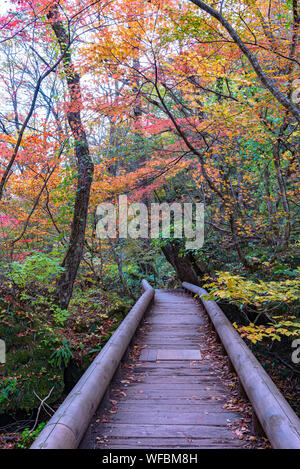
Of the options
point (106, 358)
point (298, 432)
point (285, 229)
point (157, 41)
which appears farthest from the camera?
point (285, 229)

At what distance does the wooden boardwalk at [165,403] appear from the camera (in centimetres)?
262

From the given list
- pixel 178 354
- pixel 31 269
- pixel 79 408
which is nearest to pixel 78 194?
pixel 31 269

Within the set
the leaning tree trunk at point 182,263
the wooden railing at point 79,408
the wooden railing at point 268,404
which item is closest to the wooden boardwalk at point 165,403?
the wooden railing at point 79,408

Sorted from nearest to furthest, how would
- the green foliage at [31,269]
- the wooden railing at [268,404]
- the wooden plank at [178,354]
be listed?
the wooden railing at [268,404] < the wooden plank at [178,354] < the green foliage at [31,269]

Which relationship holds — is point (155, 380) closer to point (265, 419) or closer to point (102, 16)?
point (265, 419)

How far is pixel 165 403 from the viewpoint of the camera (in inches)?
130

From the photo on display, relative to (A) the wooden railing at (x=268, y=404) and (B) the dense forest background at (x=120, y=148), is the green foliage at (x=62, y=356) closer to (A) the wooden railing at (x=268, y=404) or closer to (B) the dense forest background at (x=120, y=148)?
(B) the dense forest background at (x=120, y=148)

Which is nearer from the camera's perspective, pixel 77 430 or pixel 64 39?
pixel 77 430

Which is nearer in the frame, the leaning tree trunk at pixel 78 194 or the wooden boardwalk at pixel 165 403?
the wooden boardwalk at pixel 165 403

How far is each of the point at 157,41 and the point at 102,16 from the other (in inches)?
56.5

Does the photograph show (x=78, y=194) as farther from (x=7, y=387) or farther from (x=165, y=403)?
(x=165, y=403)

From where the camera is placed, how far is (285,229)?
7180mm

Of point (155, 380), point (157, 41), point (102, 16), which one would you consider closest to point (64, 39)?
point (102, 16)

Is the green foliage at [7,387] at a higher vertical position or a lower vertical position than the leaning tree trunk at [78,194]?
lower
